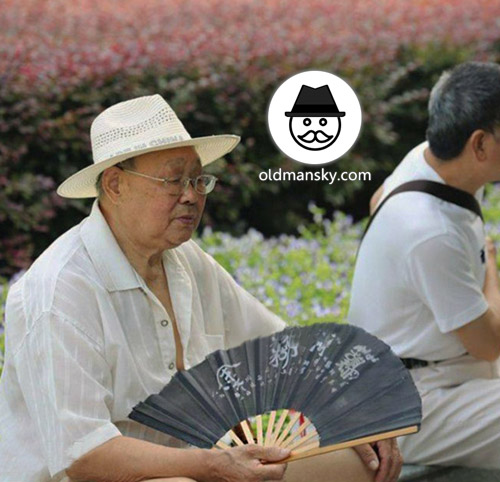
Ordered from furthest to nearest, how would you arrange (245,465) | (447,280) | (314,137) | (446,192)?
(314,137), (446,192), (447,280), (245,465)

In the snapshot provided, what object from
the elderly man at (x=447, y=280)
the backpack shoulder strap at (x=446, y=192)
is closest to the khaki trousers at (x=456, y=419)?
the elderly man at (x=447, y=280)

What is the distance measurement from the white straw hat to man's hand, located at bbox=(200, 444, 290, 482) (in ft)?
2.61

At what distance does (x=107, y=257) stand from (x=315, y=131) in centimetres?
230

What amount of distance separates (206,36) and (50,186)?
1509 mm

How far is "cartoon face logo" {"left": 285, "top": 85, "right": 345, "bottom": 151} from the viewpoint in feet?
17.3

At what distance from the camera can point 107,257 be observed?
3283 mm

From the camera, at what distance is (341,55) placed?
7.50 metres

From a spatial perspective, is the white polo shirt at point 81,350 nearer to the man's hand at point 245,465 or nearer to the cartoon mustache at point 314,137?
the man's hand at point 245,465

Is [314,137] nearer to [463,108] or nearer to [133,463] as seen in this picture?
[463,108]

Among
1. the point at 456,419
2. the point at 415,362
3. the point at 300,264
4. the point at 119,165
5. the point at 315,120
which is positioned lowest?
the point at 300,264

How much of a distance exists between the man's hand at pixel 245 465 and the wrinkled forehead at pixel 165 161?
75cm

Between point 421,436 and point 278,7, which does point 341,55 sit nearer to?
point 278,7

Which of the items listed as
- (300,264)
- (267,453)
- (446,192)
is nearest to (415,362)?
(446,192)

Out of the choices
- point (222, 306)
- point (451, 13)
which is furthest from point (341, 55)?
point (222, 306)
